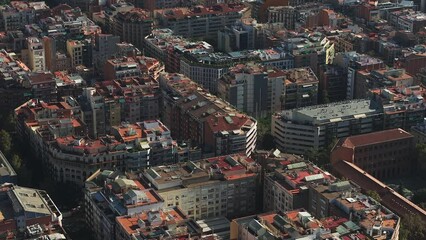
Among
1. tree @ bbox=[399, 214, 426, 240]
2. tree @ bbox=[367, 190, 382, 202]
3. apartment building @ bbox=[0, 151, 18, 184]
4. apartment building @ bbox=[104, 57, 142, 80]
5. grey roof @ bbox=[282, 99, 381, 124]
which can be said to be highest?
apartment building @ bbox=[104, 57, 142, 80]

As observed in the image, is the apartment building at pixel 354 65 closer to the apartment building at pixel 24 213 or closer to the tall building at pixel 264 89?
the tall building at pixel 264 89

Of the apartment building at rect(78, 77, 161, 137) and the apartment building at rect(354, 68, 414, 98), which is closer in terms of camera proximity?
the apartment building at rect(78, 77, 161, 137)

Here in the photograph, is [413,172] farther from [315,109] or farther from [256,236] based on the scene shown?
[256,236]

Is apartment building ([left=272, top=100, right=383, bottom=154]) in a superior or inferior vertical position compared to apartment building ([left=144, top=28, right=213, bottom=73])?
inferior

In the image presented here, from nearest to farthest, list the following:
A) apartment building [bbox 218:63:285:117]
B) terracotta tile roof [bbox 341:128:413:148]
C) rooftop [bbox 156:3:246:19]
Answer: terracotta tile roof [bbox 341:128:413:148] < apartment building [bbox 218:63:285:117] < rooftop [bbox 156:3:246:19]

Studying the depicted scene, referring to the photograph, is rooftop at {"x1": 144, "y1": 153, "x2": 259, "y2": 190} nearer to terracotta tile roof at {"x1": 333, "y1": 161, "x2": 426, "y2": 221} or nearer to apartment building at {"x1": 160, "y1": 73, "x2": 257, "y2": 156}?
apartment building at {"x1": 160, "y1": 73, "x2": 257, "y2": 156}

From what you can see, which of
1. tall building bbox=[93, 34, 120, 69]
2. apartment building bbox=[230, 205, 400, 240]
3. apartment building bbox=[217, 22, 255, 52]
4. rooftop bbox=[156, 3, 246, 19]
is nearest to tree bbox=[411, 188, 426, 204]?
apartment building bbox=[230, 205, 400, 240]
